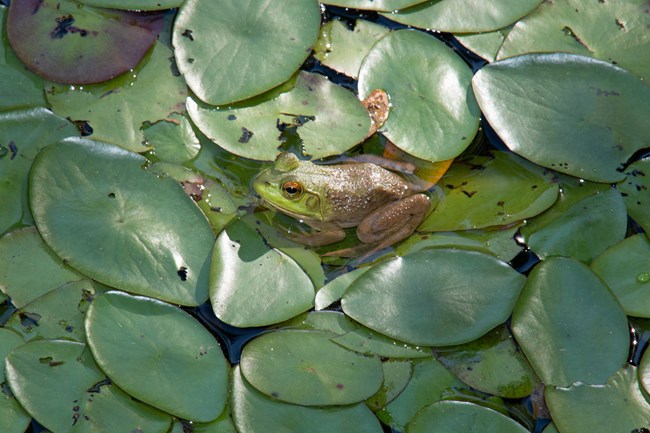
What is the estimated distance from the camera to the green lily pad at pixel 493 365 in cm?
289

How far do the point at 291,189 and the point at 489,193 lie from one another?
1.07m

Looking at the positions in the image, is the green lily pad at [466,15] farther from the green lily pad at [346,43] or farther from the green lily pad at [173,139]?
the green lily pad at [173,139]

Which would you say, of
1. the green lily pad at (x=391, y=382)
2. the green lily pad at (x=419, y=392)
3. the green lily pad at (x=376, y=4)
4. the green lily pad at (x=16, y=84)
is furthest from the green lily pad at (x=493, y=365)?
the green lily pad at (x=16, y=84)

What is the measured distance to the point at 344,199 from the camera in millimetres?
3262

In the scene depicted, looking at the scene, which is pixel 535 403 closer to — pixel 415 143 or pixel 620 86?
pixel 415 143

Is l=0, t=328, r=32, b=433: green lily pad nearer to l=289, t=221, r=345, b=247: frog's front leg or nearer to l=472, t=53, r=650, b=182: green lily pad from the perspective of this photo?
l=289, t=221, r=345, b=247: frog's front leg

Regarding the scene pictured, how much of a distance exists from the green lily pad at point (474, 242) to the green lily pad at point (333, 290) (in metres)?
0.31

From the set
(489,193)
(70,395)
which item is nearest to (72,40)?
(70,395)

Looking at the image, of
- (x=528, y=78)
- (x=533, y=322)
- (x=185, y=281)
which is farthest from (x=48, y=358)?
(x=528, y=78)

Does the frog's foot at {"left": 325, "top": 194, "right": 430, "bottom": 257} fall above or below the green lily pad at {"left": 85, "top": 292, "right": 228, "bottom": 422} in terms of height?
above

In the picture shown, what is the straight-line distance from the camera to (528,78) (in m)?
3.31

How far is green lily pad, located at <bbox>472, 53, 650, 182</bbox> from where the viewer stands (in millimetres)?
3244

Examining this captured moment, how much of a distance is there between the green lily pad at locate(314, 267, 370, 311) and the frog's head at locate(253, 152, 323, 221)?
46cm

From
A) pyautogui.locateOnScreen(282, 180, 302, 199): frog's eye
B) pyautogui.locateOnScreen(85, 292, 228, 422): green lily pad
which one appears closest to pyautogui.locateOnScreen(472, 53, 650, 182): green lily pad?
pyautogui.locateOnScreen(282, 180, 302, 199): frog's eye
